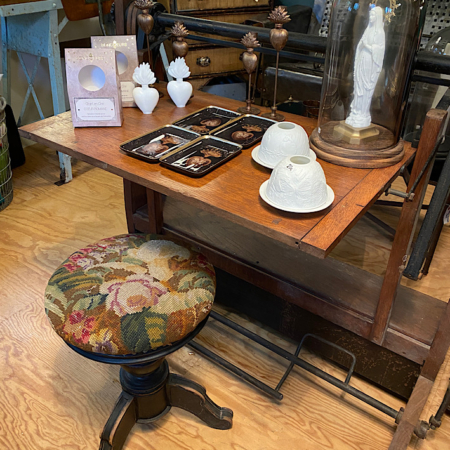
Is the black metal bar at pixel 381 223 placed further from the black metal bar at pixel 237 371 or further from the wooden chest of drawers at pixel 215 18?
the wooden chest of drawers at pixel 215 18

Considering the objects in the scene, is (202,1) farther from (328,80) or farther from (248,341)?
(248,341)

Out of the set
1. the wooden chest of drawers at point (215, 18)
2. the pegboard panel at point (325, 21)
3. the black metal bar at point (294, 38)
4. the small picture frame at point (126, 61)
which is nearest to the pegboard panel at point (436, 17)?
the pegboard panel at point (325, 21)

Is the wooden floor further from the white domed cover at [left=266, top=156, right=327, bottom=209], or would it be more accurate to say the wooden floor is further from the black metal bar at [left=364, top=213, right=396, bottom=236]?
the white domed cover at [left=266, top=156, right=327, bottom=209]

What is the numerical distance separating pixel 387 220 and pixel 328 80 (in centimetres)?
127

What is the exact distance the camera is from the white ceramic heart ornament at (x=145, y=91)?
4.49 ft

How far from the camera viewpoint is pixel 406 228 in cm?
110

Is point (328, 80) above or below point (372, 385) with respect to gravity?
above

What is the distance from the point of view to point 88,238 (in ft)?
7.36

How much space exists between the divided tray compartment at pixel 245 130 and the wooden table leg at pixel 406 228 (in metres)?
0.46

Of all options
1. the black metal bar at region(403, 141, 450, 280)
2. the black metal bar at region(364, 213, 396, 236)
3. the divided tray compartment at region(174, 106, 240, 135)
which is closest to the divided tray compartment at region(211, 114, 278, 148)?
the divided tray compartment at region(174, 106, 240, 135)

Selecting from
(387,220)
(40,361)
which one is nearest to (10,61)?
(40,361)

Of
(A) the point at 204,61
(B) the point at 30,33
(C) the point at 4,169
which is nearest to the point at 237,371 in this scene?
(C) the point at 4,169

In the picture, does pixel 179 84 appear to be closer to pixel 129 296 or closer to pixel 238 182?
pixel 238 182

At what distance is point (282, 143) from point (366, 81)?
0.30m
